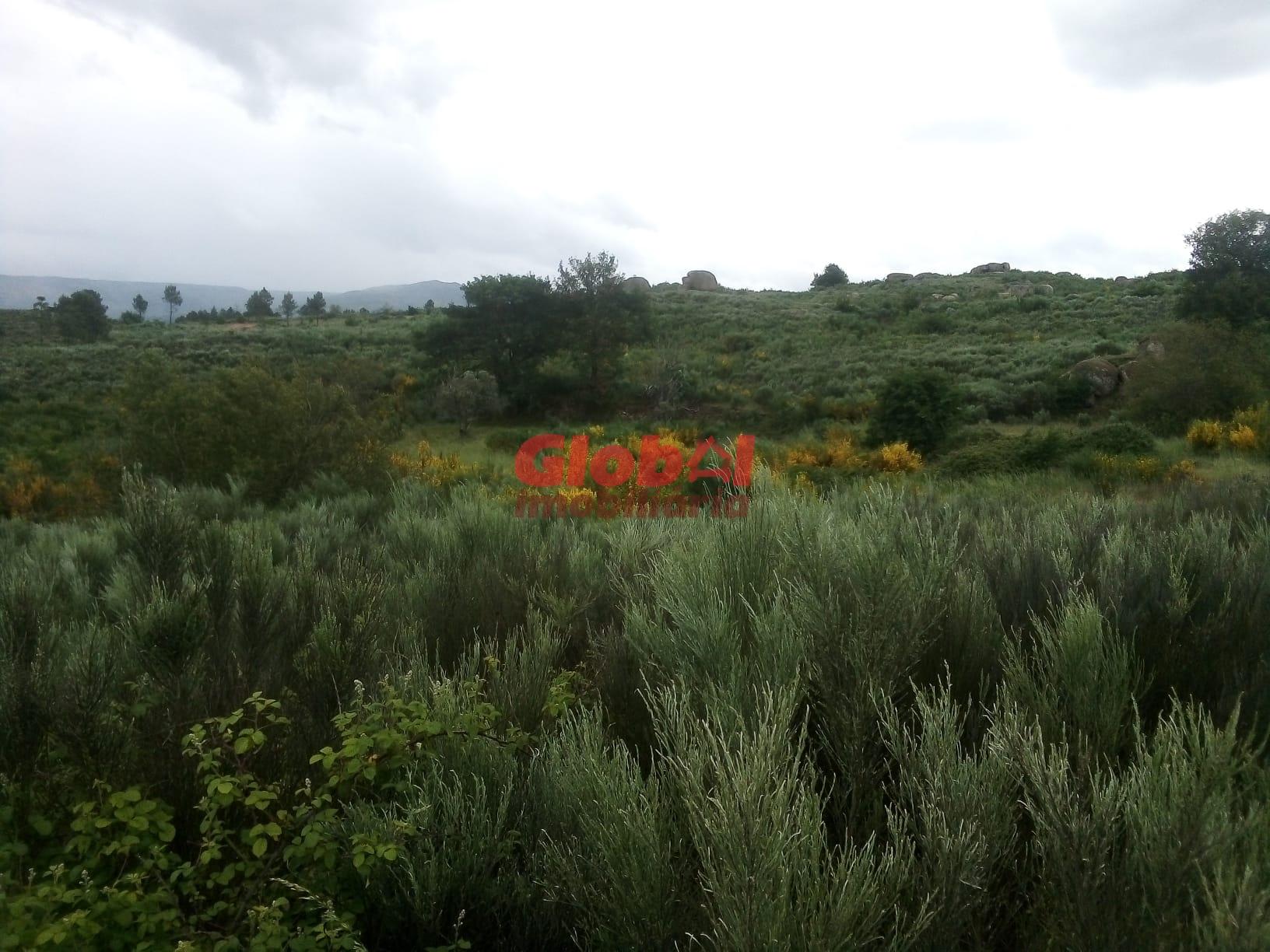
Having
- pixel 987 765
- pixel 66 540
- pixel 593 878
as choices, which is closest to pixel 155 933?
pixel 593 878

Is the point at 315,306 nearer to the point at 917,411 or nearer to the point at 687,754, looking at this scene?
the point at 917,411

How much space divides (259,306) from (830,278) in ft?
171

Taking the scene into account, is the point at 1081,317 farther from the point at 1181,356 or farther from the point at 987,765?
the point at 987,765

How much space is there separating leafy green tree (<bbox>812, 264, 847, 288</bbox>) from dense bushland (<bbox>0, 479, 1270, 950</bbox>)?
245ft

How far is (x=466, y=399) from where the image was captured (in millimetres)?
29562

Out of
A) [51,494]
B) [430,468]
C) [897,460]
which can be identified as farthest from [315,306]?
[897,460]

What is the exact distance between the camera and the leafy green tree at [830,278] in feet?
244

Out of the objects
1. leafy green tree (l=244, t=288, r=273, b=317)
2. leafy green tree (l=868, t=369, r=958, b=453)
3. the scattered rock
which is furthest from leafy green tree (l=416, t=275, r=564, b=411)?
leafy green tree (l=244, t=288, r=273, b=317)

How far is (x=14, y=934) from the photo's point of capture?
1669 millimetres

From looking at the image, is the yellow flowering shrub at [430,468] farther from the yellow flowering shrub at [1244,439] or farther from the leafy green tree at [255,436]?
the yellow flowering shrub at [1244,439]

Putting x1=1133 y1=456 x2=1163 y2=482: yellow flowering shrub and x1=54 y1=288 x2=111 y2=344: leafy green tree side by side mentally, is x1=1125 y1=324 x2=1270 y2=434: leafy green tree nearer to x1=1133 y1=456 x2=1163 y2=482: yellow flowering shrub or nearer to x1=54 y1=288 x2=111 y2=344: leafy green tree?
x1=1133 y1=456 x2=1163 y2=482: yellow flowering shrub

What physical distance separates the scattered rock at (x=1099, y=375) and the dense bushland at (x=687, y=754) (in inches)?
1002

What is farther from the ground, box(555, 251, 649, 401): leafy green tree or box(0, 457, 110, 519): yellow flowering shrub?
box(555, 251, 649, 401): leafy green tree

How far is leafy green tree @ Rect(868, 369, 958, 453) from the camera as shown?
69.7ft
